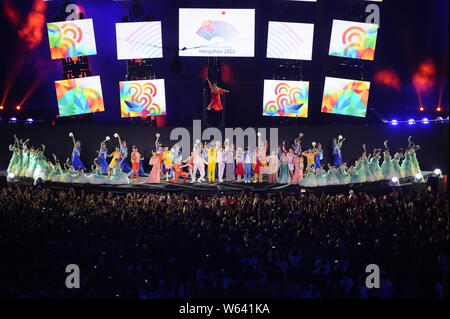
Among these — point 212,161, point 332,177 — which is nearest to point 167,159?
point 212,161

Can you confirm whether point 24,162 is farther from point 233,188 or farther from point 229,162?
point 233,188

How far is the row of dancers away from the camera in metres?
16.6

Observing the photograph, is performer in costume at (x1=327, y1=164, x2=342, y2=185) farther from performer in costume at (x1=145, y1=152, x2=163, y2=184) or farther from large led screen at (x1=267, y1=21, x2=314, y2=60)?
large led screen at (x1=267, y1=21, x2=314, y2=60)

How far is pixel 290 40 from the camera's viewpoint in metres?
19.6

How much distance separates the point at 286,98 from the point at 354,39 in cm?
289

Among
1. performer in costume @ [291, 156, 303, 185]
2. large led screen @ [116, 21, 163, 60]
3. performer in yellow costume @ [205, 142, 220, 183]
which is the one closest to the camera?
performer in costume @ [291, 156, 303, 185]

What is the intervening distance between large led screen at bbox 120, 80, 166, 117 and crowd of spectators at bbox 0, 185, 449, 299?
28.7ft

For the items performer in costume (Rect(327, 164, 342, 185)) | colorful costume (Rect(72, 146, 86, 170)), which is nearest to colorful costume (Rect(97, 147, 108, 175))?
colorful costume (Rect(72, 146, 86, 170))

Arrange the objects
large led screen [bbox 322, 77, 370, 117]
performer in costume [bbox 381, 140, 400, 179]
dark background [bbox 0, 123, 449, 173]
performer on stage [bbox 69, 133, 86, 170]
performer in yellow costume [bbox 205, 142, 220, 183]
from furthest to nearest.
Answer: large led screen [bbox 322, 77, 370, 117] → dark background [bbox 0, 123, 449, 173] → performer on stage [bbox 69, 133, 86, 170] → performer in yellow costume [bbox 205, 142, 220, 183] → performer in costume [bbox 381, 140, 400, 179]

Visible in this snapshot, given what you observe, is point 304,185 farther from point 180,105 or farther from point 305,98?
point 180,105

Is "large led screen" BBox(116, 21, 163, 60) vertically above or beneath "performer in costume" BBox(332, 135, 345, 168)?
above

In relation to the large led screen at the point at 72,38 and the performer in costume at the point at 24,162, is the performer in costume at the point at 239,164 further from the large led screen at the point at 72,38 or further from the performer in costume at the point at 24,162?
the large led screen at the point at 72,38

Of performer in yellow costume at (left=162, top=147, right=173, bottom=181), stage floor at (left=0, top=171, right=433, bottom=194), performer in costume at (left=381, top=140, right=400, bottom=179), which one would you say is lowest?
stage floor at (left=0, top=171, right=433, bottom=194)

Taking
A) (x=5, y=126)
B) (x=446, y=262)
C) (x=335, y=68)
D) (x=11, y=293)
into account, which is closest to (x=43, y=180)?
(x=5, y=126)
